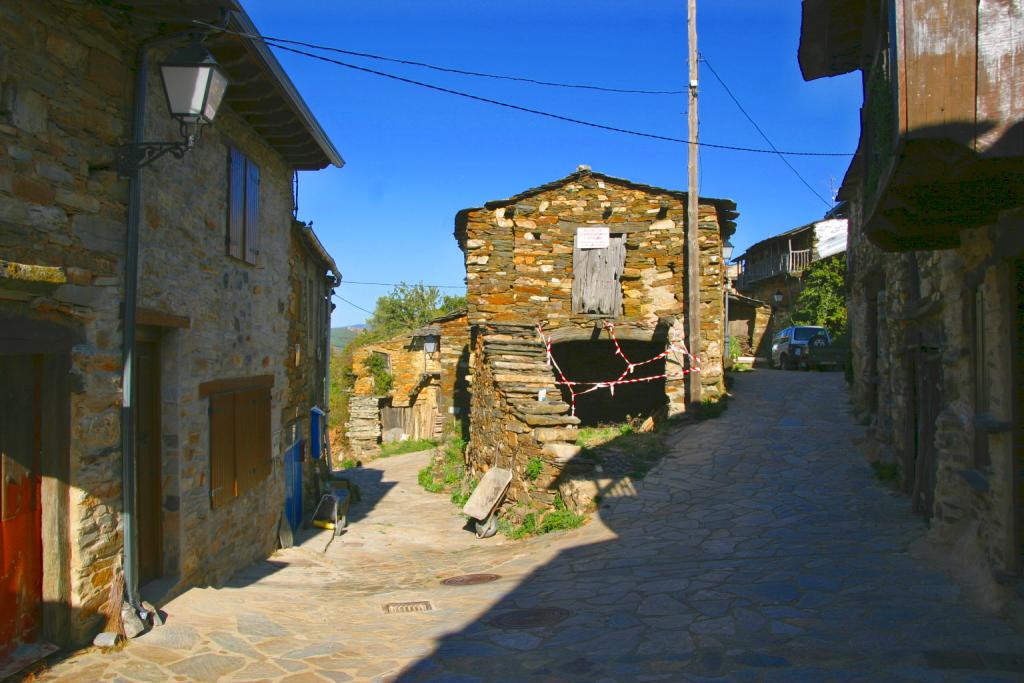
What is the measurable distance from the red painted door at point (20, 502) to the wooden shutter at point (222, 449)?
238 centimetres

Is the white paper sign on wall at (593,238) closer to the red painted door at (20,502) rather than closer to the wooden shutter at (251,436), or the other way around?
the wooden shutter at (251,436)

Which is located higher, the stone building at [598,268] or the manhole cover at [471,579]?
the stone building at [598,268]

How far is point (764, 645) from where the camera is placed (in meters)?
4.75

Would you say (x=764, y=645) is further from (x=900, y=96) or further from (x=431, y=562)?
(x=431, y=562)

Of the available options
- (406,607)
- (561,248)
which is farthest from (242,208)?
(561,248)

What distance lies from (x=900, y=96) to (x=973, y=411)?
2666 mm

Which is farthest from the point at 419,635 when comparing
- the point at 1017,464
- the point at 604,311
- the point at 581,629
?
the point at 604,311

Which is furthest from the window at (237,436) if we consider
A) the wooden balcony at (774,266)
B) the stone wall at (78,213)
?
the wooden balcony at (774,266)

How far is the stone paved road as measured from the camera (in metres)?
4.53

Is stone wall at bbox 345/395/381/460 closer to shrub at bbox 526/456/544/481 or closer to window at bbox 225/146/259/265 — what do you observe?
shrub at bbox 526/456/544/481

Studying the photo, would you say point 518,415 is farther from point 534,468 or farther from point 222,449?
point 222,449

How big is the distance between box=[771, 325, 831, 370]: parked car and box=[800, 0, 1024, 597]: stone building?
42.5 ft

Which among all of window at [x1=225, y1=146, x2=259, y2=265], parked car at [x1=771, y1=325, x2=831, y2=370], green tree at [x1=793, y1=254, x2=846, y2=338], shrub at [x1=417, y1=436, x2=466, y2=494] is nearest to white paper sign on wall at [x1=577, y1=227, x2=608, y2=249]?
shrub at [x1=417, y1=436, x2=466, y2=494]

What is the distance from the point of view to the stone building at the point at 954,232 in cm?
385
